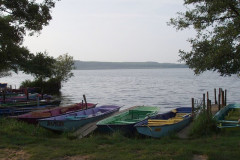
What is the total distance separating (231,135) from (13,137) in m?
8.98

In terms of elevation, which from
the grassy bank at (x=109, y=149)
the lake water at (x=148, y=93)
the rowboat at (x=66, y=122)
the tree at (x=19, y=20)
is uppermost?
the tree at (x=19, y=20)

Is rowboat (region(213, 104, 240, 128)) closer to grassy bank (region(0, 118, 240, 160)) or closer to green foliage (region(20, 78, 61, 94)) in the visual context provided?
grassy bank (region(0, 118, 240, 160))

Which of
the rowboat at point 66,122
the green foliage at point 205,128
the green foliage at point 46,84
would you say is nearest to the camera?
the green foliage at point 205,128

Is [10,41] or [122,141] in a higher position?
[10,41]

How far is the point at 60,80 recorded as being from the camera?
49250 millimetres

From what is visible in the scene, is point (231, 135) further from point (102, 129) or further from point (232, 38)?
point (102, 129)

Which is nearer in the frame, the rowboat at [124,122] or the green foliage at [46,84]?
the rowboat at [124,122]

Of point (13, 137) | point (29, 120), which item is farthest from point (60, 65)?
point (13, 137)

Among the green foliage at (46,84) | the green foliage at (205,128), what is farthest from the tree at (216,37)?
the green foliage at (46,84)

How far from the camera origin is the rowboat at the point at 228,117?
13.8m

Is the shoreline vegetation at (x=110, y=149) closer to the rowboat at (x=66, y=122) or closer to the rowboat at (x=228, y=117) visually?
→ the rowboat at (x=228, y=117)

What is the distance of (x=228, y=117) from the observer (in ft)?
59.4

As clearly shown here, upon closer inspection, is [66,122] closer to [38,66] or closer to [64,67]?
[38,66]

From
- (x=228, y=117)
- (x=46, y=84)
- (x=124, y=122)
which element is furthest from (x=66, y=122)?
(x=46, y=84)
